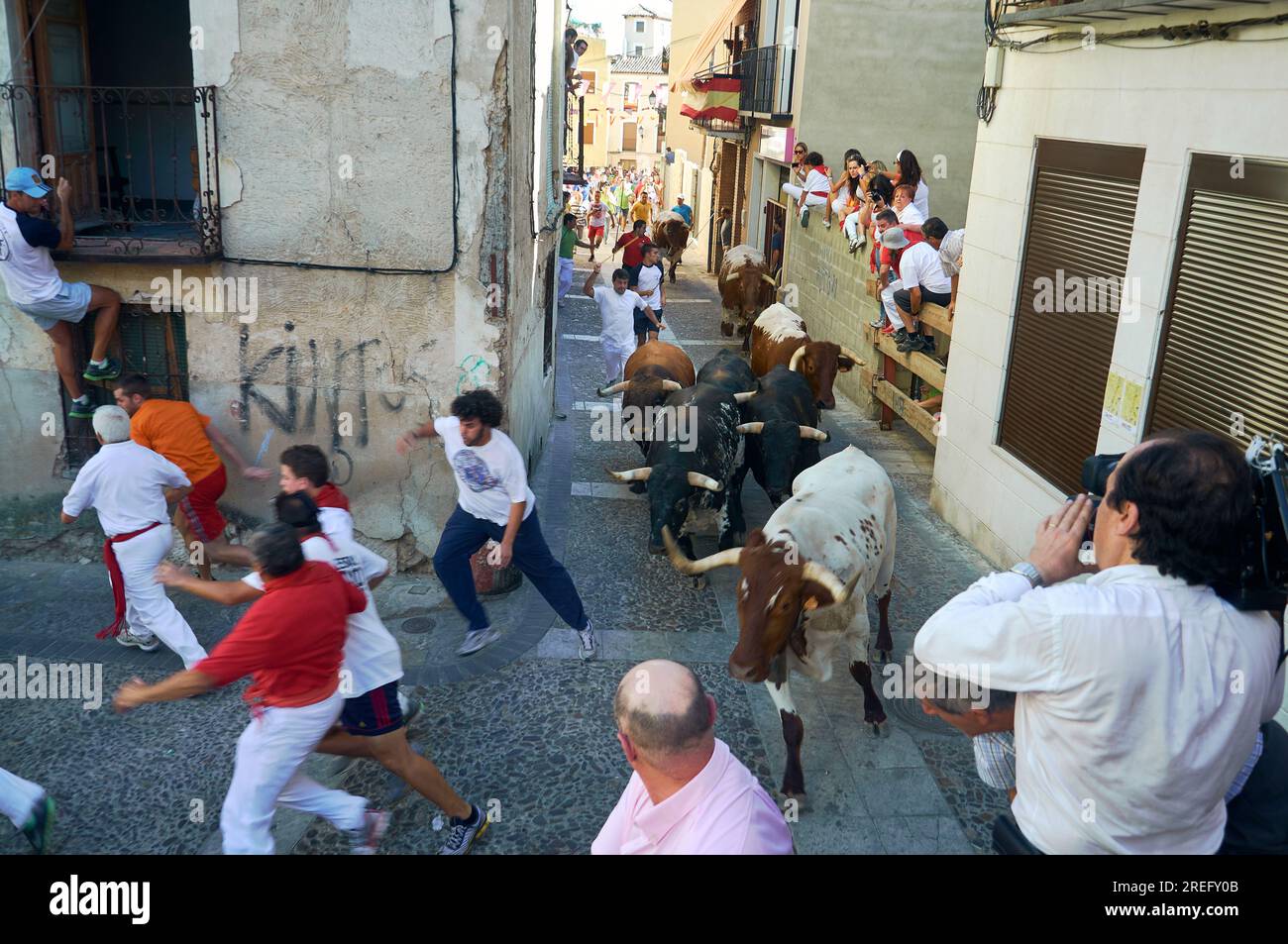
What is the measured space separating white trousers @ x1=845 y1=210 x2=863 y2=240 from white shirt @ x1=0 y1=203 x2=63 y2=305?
30.0 ft

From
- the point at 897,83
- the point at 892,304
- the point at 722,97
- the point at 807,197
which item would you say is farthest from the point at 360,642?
the point at 722,97

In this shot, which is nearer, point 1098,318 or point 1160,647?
point 1160,647

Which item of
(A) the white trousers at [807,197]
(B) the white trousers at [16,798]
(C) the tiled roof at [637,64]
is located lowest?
(B) the white trousers at [16,798]

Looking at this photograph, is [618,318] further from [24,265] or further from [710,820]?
[710,820]

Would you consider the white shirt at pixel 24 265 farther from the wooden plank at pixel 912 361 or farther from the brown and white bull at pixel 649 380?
the wooden plank at pixel 912 361

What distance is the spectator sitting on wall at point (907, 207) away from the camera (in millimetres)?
11352

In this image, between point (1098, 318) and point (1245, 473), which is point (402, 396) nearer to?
point (1098, 318)

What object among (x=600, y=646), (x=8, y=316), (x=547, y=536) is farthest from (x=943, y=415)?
(x=8, y=316)

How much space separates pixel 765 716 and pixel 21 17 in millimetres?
7019

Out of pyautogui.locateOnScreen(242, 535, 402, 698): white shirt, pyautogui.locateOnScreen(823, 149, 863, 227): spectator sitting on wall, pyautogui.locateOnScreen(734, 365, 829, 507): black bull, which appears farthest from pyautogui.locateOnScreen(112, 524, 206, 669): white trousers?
pyautogui.locateOnScreen(823, 149, 863, 227): spectator sitting on wall

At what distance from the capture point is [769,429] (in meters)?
8.53

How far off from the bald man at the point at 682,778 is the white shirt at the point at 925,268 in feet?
29.7

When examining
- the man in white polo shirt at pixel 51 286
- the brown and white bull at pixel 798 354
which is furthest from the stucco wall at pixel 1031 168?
the man in white polo shirt at pixel 51 286

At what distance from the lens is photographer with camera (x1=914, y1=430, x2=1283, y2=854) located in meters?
2.49
